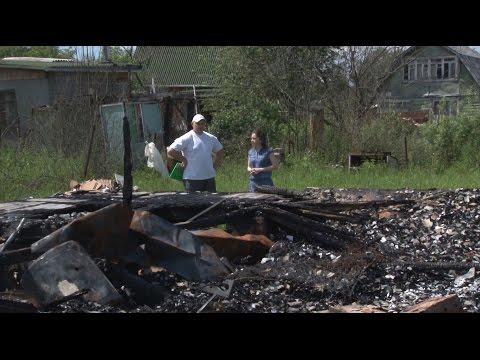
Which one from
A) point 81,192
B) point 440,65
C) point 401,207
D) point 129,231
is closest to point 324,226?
point 401,207

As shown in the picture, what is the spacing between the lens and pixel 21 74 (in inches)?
817

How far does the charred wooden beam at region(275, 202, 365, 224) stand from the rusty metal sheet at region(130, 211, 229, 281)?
5.00 feet

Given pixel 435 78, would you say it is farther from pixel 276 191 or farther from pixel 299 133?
pixel 276 191

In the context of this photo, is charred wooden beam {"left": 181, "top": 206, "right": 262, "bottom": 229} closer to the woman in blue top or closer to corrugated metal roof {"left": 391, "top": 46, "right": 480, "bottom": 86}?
the woman in blue top

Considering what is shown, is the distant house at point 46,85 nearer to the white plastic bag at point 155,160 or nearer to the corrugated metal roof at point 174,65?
the white plastic bag at point 155,160

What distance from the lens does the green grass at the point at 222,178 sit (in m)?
13.6

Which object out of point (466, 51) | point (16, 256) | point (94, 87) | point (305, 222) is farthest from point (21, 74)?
point (466, 51)

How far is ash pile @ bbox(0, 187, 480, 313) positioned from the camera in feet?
20.4

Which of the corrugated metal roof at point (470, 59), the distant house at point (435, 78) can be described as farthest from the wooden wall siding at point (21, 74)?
the corrugated metal roof at point (470, 59)

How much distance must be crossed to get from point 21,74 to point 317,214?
14.6m

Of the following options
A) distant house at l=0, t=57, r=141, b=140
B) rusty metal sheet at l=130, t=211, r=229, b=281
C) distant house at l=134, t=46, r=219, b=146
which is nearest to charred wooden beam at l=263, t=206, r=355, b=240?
rusty metal sheet at l=130, t=211, r=229, b=281

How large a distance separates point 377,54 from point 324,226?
55.3 feet

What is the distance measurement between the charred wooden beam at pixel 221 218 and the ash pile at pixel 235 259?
0.01 metres

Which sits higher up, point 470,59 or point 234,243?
point 470,59
